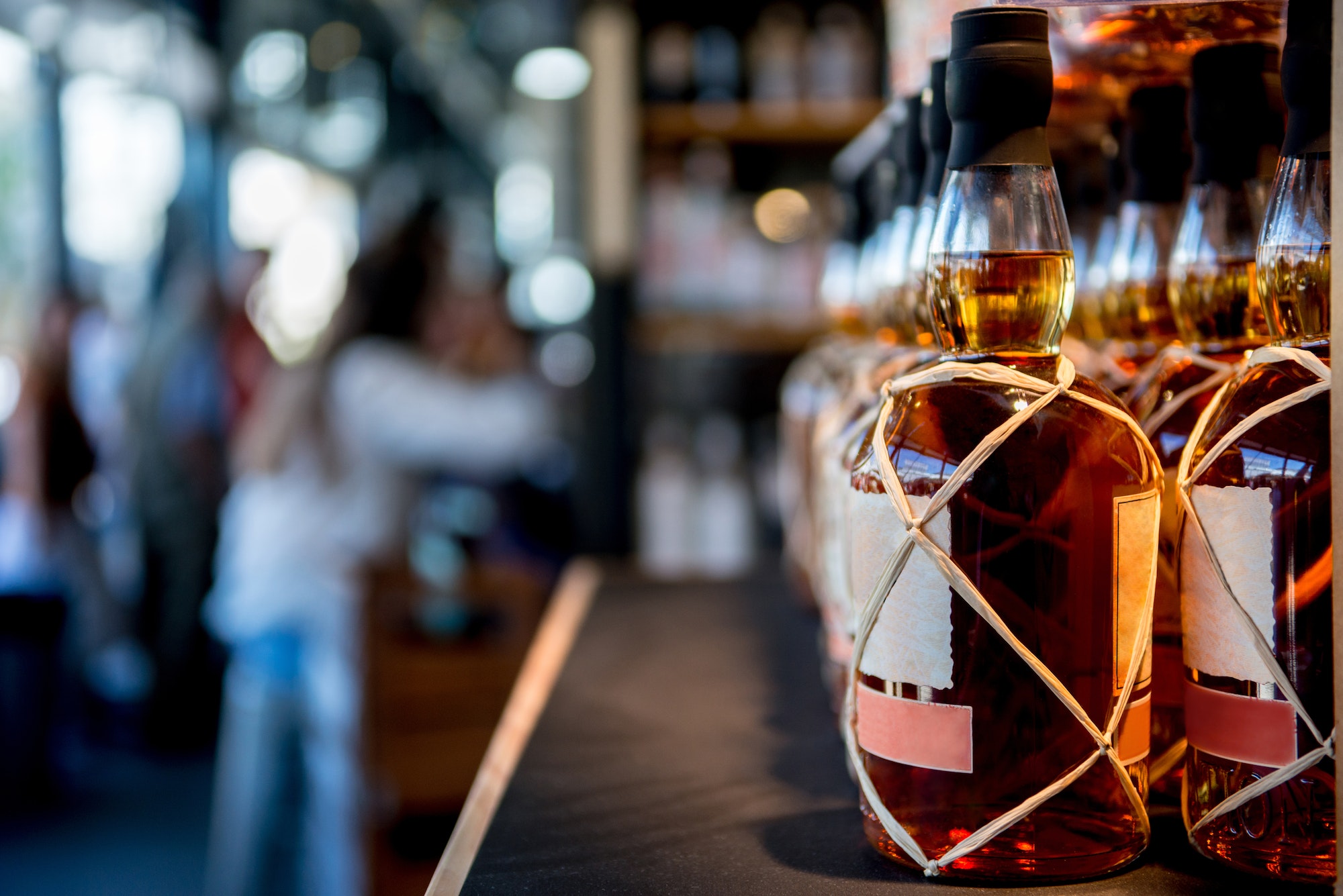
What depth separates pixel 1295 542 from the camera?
49 centimetres

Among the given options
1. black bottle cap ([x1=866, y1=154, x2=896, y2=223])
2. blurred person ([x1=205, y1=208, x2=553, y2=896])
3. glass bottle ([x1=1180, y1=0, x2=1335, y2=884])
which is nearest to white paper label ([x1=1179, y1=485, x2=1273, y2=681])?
glass bottle ([x1=1180, y1=0, x2=1335, y2=884])

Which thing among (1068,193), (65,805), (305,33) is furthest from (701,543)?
(305,33)

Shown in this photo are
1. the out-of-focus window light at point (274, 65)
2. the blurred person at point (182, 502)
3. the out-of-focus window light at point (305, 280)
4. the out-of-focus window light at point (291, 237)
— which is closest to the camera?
the blurred person at point (182, 502)

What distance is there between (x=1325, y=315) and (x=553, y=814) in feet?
1.49

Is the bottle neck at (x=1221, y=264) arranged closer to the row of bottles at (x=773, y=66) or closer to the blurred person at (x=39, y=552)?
the row of bottles at (x=773, y=66)

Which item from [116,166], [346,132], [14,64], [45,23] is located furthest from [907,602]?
[346,132]

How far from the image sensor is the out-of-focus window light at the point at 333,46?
6184 millimetres

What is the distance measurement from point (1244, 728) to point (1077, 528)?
0.36 ft

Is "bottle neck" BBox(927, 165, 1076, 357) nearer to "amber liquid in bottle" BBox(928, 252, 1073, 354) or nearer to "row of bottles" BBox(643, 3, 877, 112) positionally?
"amber liquid in bottle" BBox(928, 252, 1073, 354)

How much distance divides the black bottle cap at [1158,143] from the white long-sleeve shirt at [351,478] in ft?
6.71

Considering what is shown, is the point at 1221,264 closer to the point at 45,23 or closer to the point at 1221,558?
the point at 1221,558

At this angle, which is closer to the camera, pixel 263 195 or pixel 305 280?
pixel 263 195

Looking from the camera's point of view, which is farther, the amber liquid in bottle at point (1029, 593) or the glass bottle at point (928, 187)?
the glass bottle at point (928, 187)

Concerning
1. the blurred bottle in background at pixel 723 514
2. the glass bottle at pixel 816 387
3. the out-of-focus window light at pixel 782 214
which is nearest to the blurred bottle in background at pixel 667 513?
the blurred bottle in background at pixel 723 514
